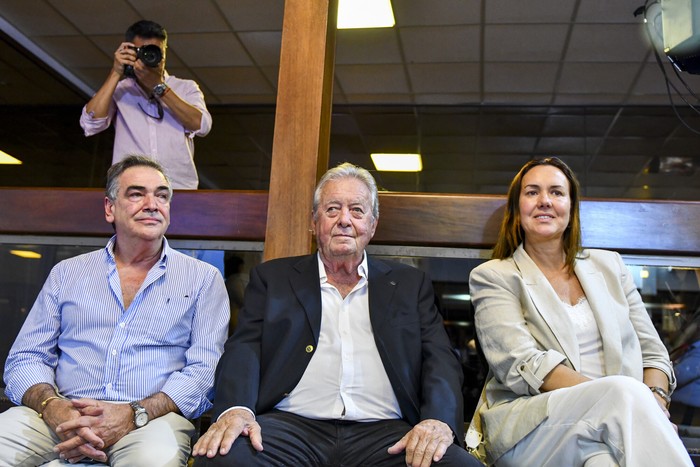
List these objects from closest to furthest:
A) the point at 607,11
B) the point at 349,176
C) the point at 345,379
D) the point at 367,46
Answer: the point at 345,379, the point at 349,176, the point at 607,11, the point at 367,46

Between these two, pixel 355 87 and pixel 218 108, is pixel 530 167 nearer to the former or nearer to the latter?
pixel 355 87

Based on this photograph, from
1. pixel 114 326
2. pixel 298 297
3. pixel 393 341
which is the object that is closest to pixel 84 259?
pixel 114 326

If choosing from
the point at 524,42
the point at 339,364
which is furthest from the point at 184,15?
the point at 339,364

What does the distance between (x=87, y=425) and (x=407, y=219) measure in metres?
1.19

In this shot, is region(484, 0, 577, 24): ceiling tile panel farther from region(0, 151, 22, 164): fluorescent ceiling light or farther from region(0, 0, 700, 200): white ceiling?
region(0, 151, 22, 164): fluorescent ceiling light

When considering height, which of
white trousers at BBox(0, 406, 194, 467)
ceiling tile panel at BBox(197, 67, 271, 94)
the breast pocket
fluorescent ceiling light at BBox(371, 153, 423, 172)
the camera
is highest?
ceiling tile panel at BBox(197, 67, 271, 94)

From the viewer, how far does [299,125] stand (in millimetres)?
2289

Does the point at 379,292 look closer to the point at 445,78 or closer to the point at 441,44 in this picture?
the point at 441,44

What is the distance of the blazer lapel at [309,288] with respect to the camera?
187 cm

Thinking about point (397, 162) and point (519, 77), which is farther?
point (397, 162)

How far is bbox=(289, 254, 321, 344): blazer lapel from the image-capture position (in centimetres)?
187

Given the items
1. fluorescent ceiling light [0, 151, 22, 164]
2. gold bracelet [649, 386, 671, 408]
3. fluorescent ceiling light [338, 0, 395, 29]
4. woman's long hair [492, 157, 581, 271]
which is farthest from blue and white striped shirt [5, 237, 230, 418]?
fluorescent ceiling light [0, 151, 22, 164]

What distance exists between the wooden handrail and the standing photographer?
42cm

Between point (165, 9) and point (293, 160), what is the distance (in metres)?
3.25
